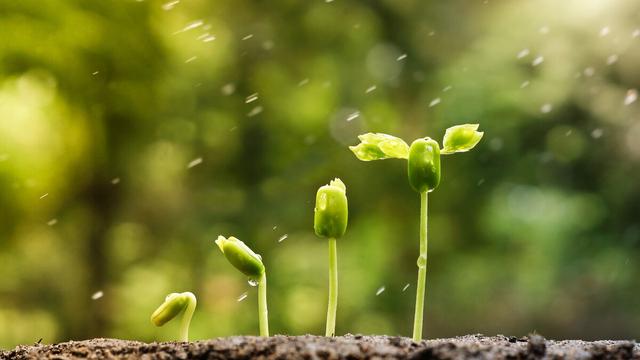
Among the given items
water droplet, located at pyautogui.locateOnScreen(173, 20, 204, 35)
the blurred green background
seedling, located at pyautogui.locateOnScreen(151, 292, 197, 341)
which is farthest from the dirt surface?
water droplet, located at pyautogui.locateOnScreen(173, 20, 204, 35)

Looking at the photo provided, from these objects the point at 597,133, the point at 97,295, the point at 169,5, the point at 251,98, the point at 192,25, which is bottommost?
the point at 97,295

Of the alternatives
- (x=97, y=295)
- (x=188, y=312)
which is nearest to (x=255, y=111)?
(x=97, y=295)

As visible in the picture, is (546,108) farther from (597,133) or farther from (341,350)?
(341,350)

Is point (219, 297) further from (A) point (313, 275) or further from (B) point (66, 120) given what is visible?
(B) point (66, 120)

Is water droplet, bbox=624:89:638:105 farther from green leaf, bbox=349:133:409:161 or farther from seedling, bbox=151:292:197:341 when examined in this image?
seedling, bbox=151:292:197:341

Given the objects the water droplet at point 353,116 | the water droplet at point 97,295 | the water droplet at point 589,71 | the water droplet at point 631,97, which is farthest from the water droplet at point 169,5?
the water droplet at point 631,97

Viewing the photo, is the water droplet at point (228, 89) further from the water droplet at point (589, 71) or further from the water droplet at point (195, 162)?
the water droplet at point (589, 71)
